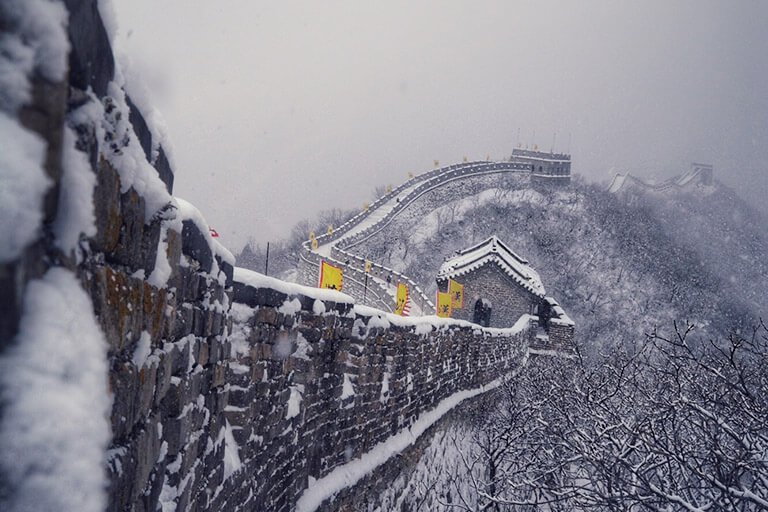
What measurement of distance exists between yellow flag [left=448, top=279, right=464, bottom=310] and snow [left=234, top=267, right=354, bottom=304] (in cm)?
1661

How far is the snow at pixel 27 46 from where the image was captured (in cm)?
74

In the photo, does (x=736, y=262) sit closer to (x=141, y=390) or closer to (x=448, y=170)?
(x=448, y=170)

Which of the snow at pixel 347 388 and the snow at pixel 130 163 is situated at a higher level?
the snow at pixel 130 163

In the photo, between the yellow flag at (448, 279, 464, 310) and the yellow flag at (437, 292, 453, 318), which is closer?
the yellow flag at (437, 292, 453, 318)

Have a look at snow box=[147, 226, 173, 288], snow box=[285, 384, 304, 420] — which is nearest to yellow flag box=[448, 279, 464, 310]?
snow box=[285, 384, 304, 420]

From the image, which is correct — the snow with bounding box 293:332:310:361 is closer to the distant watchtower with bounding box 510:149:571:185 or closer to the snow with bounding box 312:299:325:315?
the snow with bounding box 312:299:325:315

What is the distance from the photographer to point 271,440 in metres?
3.46

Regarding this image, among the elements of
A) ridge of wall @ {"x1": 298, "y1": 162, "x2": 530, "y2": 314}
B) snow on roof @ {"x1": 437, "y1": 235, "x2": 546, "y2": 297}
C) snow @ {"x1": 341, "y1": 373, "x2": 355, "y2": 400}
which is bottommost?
snow @ {"x1": 341, "y1": 373, "x2": 355, "y2": 400}

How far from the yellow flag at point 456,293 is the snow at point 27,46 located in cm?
1999

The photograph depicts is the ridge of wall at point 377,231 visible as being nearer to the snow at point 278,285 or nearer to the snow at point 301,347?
the snow at point 278,285

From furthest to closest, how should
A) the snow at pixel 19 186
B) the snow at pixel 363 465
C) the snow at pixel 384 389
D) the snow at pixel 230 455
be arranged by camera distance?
1. the snow at pixel 384 389
2. the snow at pixel 363 465
3. the snow at pixel 230 455
4. the snow at pixel 19 186

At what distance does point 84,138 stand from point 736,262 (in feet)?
200

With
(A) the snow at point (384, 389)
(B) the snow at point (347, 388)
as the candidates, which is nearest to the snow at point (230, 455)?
(B) the snow at point (347, 388)

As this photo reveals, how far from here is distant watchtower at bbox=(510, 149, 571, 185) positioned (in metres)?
50.1
